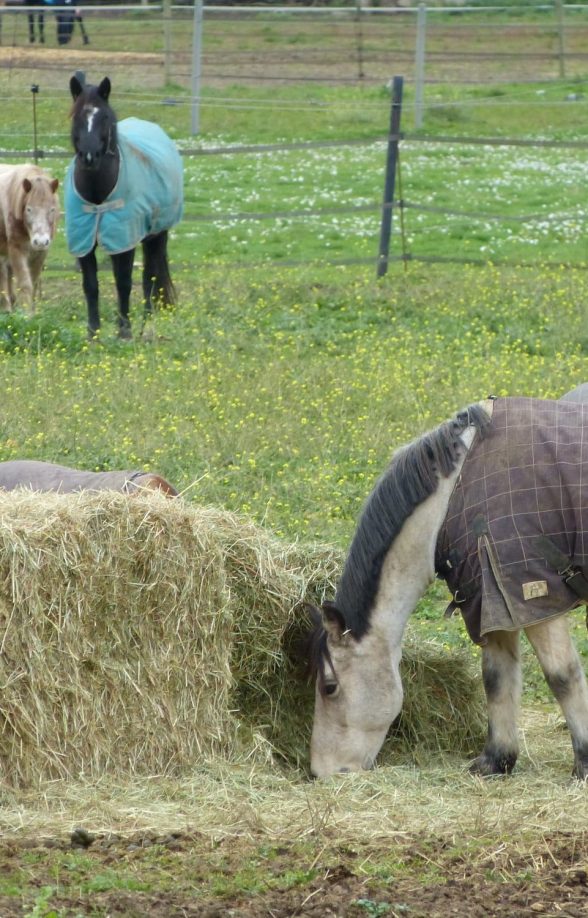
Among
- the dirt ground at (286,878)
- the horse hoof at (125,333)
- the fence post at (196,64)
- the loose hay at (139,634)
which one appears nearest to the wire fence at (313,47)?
the fence post at (196,64)

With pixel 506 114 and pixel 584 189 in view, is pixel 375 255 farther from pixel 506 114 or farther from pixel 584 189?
pixel 506 114

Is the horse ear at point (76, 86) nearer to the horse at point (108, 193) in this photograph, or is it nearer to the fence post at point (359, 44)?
the horse at point (108, 193)

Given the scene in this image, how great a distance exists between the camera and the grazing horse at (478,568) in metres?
4.60

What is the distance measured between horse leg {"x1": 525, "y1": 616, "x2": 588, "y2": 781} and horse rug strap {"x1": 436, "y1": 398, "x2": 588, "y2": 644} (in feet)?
0.41

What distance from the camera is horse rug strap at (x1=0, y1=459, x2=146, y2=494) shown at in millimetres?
5258

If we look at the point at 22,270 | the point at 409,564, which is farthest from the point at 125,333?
the point at 409,564

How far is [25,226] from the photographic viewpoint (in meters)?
11.5

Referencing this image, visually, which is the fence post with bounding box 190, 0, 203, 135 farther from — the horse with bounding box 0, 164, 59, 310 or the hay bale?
the hay bale

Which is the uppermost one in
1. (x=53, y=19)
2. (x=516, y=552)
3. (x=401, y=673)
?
(x=53, y=19)

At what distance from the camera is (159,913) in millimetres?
3432

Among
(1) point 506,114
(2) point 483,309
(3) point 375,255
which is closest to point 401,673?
(2) point 483,309

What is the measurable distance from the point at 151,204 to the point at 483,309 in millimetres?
3015

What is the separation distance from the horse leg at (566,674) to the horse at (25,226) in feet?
24.7

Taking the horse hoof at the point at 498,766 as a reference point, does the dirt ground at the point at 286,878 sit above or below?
above
